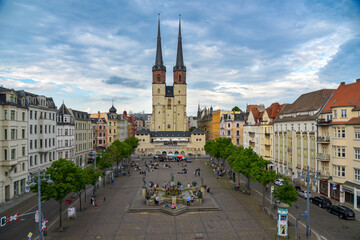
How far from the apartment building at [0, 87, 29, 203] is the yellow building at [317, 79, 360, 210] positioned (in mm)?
44704

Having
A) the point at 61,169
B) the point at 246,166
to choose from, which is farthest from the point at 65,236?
the point at 246,166

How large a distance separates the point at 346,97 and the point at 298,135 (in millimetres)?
11023

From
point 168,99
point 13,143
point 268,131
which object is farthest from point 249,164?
point 168,99

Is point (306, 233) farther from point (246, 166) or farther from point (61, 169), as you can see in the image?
point (61, 169)

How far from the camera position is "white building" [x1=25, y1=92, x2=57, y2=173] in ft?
152

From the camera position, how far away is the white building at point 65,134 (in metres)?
59.2

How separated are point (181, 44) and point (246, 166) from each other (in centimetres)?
11100

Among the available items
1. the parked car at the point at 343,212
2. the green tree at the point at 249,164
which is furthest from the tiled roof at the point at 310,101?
the parked car at the point at 343,212

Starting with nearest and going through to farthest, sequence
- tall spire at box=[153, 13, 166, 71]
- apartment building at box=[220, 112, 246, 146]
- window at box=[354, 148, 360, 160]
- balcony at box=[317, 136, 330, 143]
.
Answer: window at box=[354, 148, 360, 160], balcony at box=[317, 136, 330, 143], apartment building at box=[220, 112, 246, 146], tall spire at box=[153, 13, 166, 71]

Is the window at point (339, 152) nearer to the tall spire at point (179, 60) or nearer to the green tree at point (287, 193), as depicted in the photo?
the green tree at point (287, 193)

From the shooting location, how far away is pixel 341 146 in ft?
124

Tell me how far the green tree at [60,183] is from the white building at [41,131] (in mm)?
21557

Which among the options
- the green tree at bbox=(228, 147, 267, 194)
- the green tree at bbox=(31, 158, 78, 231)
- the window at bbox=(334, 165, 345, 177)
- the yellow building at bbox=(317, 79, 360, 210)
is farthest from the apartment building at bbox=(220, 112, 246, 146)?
the green tree at bbox=(31, 158, 78, 231)

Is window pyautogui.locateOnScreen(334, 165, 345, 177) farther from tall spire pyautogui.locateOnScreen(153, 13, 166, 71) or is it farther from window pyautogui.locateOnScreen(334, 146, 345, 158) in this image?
tall spire pyautogui.locateOnScreen(153, 13, 166, 71)
